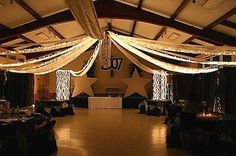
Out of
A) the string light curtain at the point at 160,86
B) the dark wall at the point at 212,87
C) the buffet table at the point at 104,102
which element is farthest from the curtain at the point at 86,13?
the buffet table at the point at 104,102

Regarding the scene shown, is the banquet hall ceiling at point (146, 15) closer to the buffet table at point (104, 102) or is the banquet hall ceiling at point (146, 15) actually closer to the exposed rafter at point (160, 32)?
the exposed rafter at point (160, 32)

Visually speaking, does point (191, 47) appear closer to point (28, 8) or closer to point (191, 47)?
point (191, 47)

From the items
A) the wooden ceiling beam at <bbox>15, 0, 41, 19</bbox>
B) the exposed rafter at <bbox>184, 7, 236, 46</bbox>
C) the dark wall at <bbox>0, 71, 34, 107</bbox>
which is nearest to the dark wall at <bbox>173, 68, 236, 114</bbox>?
the exposed rafter at <bbox>184, 7, 236, 46</bbox>

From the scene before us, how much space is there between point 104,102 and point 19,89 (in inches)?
226

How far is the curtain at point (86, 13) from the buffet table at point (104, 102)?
487 inches

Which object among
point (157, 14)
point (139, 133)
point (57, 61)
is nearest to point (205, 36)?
point (157, 14)

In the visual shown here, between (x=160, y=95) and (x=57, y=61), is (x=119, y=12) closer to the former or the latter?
(x=57, y=61)

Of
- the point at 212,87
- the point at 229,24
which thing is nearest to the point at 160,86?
the point at 212,87

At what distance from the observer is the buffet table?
704 inches

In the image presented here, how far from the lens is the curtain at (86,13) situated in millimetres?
3823

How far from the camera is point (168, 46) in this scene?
22.1 ft

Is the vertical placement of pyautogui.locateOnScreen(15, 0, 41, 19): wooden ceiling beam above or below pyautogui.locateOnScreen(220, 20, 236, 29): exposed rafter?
above

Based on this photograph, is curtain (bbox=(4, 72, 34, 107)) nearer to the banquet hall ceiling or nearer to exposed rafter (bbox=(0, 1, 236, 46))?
the banquet hall ceiling

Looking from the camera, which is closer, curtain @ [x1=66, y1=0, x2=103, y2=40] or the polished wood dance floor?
curtain @ [x1=66, y1=0, x2=103, y2=40]
